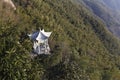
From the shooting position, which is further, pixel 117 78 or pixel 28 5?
pixel 28 5

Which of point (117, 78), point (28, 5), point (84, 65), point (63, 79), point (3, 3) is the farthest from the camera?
point (28, 5)

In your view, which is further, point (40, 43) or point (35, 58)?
point (40, 43)

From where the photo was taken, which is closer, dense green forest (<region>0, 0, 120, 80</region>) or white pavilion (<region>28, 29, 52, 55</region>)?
dense green forest (<region>0, 0, 120, 80</region>)

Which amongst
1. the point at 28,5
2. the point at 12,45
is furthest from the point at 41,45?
the point at 28,5

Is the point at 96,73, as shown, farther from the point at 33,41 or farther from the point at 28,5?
the point at 28,5

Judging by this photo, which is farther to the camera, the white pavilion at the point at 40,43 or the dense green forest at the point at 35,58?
the white pavilion at the point at 40,43

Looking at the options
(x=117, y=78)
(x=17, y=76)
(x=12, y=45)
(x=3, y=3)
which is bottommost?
(x=117, y=78)

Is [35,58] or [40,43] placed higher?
[40,43]

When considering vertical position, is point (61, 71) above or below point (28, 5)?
below
